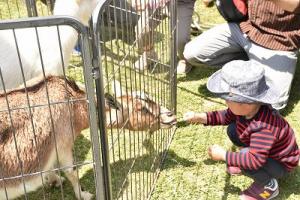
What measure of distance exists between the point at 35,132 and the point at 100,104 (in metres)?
0.60

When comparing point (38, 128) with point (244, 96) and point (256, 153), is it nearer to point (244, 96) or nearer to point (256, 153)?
point (244, 96)

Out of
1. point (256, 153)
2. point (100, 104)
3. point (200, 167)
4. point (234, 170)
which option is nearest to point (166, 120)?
point (200, 167)

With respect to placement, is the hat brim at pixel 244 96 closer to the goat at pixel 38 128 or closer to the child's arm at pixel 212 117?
the child's arm at pixel 212 117

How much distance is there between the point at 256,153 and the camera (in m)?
2.98

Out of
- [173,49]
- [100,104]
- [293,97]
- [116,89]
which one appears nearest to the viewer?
[100,104]

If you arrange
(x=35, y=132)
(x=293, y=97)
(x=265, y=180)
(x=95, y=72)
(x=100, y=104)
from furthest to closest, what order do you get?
(x=293, y=97)
(x=265, y=180)
(x=35, y=132)
(x=100, y=104)
(x=95, y=72)

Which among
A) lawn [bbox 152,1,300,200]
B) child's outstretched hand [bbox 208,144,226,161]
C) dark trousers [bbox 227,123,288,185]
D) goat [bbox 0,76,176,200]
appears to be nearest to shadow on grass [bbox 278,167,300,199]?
lawn [bbox 152,1,300,200]

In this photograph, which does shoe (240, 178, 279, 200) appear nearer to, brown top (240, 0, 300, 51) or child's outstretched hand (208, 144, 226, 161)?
→ child's outstretched hand (208, 144, 226, 161)

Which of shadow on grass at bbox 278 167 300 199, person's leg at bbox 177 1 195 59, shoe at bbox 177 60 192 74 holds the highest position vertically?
person's leg at bbox 177 1 195 59

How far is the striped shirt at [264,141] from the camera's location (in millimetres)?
2953

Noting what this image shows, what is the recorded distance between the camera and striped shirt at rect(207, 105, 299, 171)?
9.69 ft

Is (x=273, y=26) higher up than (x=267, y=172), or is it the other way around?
(x=273, y=26)

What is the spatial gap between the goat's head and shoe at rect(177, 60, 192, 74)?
136 centimetres

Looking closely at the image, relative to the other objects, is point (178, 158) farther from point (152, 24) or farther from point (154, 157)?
point (152, 24)
